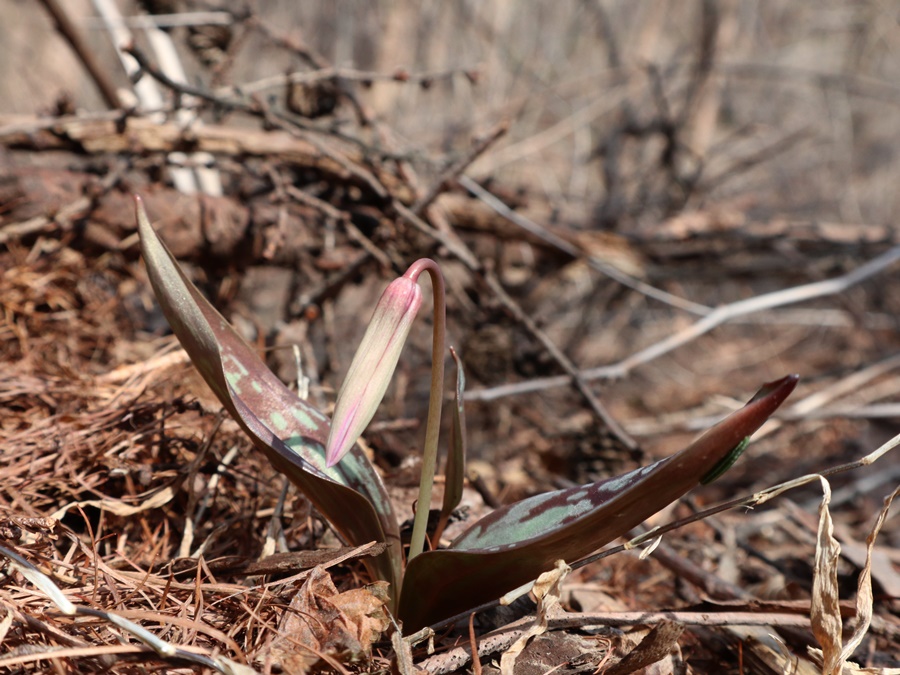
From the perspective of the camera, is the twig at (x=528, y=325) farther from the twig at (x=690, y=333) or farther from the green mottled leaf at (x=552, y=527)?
the green mottled leaf at (x=552, y=527)

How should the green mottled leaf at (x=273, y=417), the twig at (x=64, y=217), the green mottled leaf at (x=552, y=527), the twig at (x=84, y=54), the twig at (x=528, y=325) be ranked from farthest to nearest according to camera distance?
the twig at (x=84, y=54) → the twig at (x=528, y=325) → the twig at (x=64, y=217) → the green mottled leaf at (x=273, y=417) → the green mottled leaf at (x=552, y=527)

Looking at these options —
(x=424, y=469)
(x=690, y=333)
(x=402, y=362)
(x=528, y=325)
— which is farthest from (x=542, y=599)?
(x=690, y=333)

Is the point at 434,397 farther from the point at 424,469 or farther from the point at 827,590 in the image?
the point at 827,590

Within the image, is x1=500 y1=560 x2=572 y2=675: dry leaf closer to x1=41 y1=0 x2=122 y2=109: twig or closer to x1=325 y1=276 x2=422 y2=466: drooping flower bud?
x1=325 y1=276 x2=422 y2=466: drooping flower bud

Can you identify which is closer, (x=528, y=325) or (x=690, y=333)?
(x=528, y=325)

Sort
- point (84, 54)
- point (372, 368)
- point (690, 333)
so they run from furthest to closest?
point (84, 54) → point (690, 333) → point (372, 368)

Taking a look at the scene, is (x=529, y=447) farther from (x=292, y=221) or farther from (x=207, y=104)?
(x=207, y=104)

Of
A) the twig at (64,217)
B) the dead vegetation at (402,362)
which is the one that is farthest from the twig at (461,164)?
the twig at (64,217)
